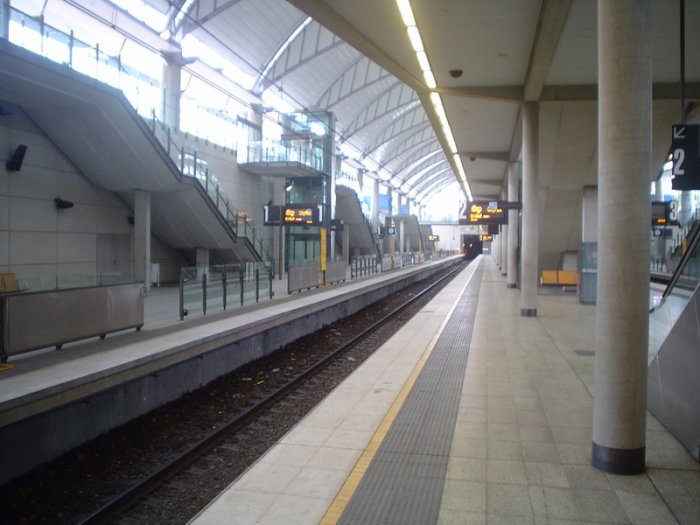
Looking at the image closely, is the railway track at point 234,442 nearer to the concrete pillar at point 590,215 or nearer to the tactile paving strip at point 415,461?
the tactile paving strip at point 415,461

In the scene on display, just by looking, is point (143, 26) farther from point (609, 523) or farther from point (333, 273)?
point (609, 523)

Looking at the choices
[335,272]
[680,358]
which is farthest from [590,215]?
[680,358]

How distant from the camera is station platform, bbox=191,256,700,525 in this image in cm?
399

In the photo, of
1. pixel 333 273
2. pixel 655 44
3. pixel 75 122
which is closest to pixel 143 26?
pixel 75 122

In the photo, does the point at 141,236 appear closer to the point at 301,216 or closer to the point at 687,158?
the point at 301,216

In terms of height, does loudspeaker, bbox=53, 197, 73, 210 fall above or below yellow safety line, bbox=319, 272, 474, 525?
above

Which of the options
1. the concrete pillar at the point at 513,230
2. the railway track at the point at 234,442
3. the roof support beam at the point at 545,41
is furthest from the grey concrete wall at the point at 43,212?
the concrete pillar at the point at 513,230

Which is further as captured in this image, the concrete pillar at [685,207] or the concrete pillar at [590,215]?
the concrete pillar at [590,215]

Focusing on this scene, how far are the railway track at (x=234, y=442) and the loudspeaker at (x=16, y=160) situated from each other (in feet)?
25.7

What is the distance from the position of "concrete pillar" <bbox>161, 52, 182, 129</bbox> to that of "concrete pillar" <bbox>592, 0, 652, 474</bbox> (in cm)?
1860

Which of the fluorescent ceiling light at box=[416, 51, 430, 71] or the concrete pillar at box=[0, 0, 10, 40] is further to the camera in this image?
the fluorescent ceiling light at box=[416, 51, 430, 71]

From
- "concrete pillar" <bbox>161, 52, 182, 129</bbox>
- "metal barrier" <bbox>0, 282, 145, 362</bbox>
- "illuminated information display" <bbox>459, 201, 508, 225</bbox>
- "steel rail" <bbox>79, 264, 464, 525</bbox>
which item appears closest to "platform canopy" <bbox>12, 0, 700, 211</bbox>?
"concrete pillar" <bbox>161, 52, 182, 129</bbox>

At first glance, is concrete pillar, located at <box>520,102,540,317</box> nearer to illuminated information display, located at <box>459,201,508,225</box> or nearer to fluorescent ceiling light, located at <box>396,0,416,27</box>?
illuminated information display, located at <box>459,201,508,225</box>

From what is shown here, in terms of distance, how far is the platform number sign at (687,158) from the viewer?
266 inches
